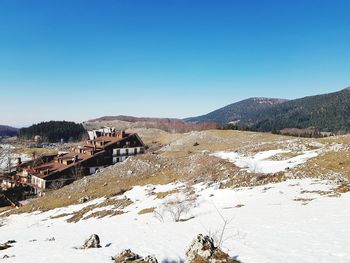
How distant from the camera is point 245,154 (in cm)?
5944

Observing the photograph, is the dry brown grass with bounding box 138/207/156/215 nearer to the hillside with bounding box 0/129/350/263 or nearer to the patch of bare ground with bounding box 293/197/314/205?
the hillside with bounding box 0/129/350/263

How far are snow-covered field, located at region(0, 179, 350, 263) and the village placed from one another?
5132cm

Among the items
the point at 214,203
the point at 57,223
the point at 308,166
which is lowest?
the point at 57,223

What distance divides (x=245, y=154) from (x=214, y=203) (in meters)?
30.2

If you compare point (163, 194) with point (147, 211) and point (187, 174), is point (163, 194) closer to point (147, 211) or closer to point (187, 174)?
point (147, 211)

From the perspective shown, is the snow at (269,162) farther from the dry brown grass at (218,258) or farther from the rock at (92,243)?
the dry brown grass at (218,258)

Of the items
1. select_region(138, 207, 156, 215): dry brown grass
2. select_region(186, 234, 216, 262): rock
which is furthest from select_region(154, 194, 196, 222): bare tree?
select_region(186, 234, 216, 262): rock

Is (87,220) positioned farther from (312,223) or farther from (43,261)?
(312,223)

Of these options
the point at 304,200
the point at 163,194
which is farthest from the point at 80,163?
the point at 304,200

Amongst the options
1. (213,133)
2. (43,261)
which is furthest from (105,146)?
(43,261)

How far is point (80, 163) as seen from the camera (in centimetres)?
8138

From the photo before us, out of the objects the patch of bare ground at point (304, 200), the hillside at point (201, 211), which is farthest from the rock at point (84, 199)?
the patch of bare ground at point (304, 200)

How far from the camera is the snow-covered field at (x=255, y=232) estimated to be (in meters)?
14.1

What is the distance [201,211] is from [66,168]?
192 ft
